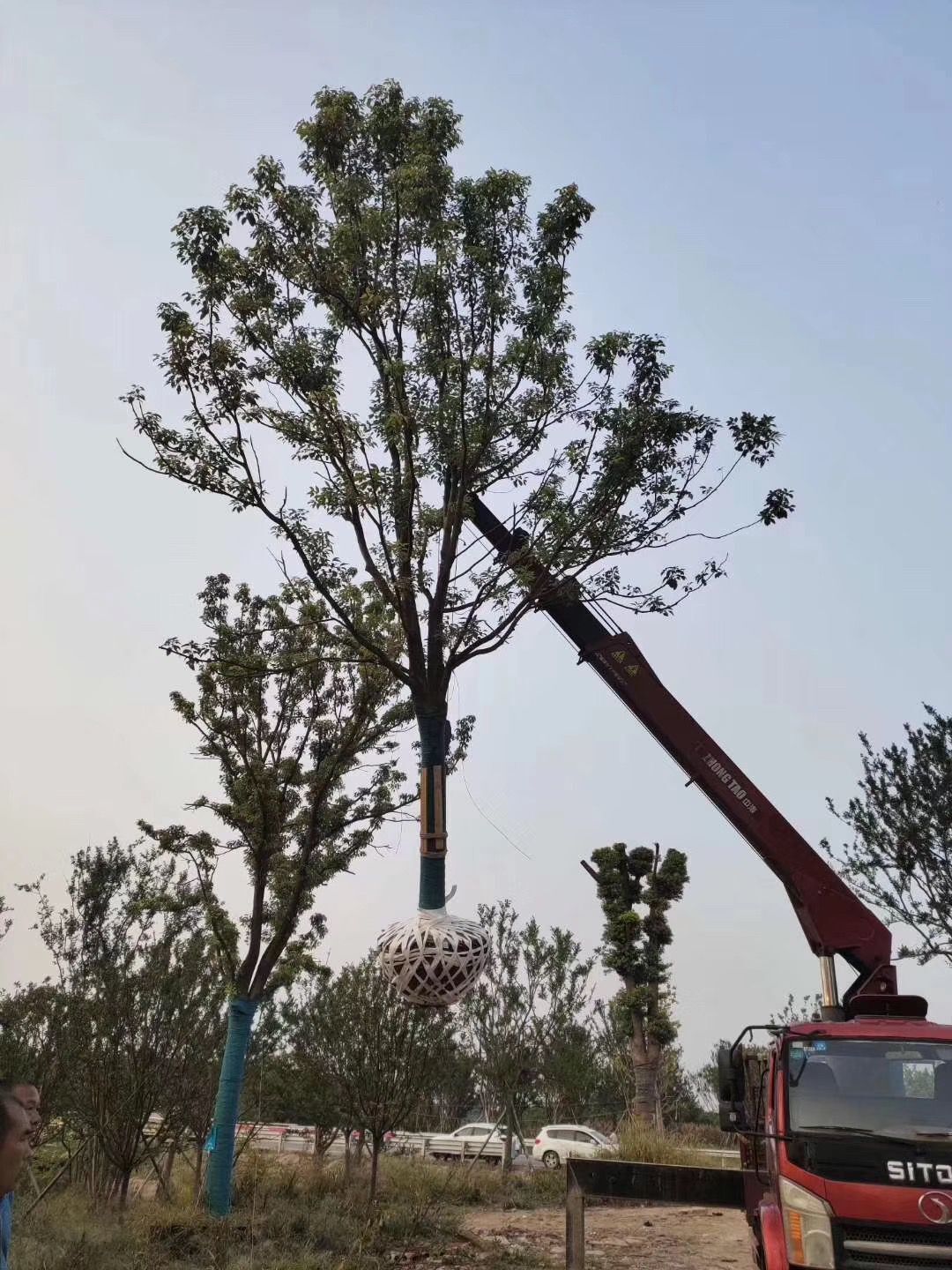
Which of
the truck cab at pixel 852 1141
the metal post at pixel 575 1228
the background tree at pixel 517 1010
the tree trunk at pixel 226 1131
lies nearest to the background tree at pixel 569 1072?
the background tree at pixel 517 1010

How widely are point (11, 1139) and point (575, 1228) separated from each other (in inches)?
308

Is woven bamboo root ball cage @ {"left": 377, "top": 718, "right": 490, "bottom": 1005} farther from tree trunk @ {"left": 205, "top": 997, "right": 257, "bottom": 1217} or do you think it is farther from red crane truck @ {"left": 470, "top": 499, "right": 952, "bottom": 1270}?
tree trunk @ {"left": 205, "top": 997, "right": 257, "bottom": 1217}

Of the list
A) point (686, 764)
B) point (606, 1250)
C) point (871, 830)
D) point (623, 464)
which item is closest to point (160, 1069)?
point (606, 1250)

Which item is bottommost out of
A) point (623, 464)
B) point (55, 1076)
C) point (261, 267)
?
point (55, 1076)

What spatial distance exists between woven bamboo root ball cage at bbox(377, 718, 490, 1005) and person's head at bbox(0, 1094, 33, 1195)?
439cm

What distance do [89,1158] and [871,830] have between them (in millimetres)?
17553

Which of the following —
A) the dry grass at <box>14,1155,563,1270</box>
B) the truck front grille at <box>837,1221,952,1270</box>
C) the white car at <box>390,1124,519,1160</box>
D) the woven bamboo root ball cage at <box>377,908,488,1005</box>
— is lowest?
the white car at <box>390,1124,519,1160</box>

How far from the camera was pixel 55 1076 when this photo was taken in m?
17.7

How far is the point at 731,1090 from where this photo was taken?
8578 mm

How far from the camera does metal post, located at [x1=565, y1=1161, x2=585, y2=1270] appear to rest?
9.36m

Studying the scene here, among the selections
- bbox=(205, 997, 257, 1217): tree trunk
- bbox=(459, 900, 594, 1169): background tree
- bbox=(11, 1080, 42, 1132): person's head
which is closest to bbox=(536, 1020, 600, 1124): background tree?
bbox=(459, 900, 594, 1169): background tree

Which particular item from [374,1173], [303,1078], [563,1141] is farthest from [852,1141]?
[563,1141]

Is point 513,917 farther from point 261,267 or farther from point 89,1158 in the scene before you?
point 261,267

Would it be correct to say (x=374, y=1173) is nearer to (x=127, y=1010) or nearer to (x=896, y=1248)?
(x=127, y=1010)
